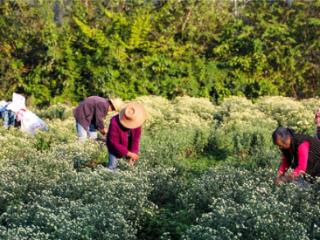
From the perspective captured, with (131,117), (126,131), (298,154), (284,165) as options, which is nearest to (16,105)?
(126,131)

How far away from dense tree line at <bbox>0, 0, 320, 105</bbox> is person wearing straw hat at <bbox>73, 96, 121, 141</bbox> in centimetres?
610

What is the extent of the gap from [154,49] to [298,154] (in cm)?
1160

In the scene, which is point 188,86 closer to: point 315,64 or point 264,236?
point 315,64

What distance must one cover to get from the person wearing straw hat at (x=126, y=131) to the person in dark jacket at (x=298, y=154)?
6.64 ft

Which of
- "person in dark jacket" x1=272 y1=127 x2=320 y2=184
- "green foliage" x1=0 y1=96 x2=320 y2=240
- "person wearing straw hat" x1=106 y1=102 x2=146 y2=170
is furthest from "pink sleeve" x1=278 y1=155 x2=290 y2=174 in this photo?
"person wearing straw hat" x1=106 y1=102 x2=146 y2=170

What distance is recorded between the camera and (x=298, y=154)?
7562 millimetres

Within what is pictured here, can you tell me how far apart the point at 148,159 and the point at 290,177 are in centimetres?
303

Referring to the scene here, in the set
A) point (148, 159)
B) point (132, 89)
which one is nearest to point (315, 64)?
point (132, 89)

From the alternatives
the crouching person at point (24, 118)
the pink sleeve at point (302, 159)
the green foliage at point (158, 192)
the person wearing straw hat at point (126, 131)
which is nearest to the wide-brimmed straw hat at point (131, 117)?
the person wearing straw hat at point (126, 131)

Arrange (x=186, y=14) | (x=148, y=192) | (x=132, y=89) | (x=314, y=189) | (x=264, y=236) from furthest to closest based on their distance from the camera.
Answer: (x=186, y=14)
(x=132, y=89)
(x=148, y=192)
(x=314, y=189)
(x=264, y=236)

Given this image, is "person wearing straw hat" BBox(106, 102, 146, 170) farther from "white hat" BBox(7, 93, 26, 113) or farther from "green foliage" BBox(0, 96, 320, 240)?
"white hat" BBox(7, 93, 26, 113)

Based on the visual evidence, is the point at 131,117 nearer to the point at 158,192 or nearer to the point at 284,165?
the point at 158,192

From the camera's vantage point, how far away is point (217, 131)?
12.7 meters

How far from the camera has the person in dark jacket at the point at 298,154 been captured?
7492 millimetres
